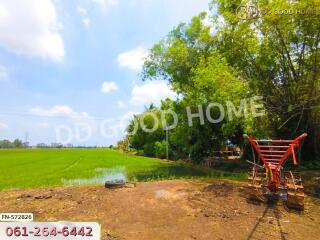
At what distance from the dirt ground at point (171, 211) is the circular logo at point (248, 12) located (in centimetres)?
715

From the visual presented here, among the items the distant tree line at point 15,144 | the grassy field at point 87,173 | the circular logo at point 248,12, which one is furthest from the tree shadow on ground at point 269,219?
the distant tree line at point 15,144

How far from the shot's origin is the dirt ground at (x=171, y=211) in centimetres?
596

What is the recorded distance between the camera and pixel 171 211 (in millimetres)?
6992

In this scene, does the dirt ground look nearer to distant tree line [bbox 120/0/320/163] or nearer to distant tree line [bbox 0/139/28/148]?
distant tree line [bbox 120/0/320/163]

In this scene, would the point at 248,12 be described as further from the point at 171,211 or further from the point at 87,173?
the point at 87,173

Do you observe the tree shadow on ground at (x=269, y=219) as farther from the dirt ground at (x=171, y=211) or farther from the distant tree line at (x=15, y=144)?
the distant tree line at (x=15, y=144)

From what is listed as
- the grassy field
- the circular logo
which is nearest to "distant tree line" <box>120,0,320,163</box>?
the circular logo

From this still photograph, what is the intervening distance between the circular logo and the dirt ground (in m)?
7.15

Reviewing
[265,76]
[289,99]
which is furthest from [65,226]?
[265,76]

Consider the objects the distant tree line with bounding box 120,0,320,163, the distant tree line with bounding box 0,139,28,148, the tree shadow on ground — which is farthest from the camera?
the distant tree line with bounding box 0,139,28,148

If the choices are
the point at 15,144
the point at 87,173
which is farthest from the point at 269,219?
the point at 15,144

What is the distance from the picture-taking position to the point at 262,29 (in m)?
12.5

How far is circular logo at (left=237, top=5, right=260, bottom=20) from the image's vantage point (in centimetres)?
1256

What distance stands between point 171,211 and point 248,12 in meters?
9.26
